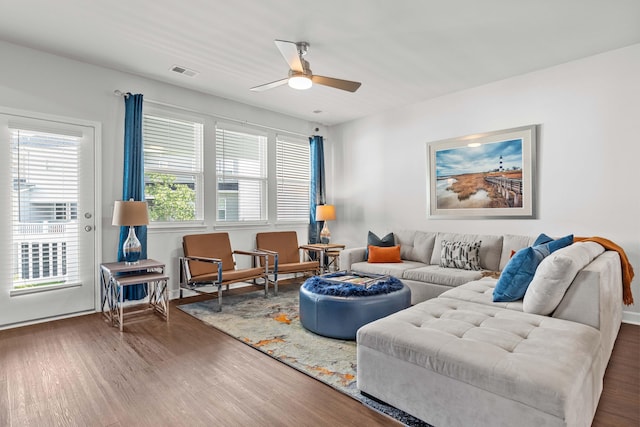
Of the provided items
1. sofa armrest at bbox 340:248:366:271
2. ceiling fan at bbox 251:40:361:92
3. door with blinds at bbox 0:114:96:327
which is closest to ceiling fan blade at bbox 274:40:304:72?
ceiling fan at bbox 251:40:361:92

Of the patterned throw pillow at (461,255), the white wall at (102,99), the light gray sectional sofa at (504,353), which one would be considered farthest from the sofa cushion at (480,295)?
the white wall at (102,99)

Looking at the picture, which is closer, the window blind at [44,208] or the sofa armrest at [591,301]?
the sofa armrest at [591,301]

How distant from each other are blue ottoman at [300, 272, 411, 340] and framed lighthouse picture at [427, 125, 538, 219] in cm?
207

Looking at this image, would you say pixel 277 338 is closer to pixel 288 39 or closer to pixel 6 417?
pixel 6 417

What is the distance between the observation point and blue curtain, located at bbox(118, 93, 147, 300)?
4105 mm

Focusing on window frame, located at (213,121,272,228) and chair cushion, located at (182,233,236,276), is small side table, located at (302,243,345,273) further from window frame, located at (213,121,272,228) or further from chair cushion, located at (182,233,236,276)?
chair cushion, located at (182,233,236,276)

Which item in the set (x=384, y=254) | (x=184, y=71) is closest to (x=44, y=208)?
(x=184, y=71)

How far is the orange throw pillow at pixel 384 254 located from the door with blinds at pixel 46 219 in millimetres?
3462

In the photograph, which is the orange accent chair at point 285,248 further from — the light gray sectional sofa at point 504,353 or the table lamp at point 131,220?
the light gray sectional sofa at point 504,353

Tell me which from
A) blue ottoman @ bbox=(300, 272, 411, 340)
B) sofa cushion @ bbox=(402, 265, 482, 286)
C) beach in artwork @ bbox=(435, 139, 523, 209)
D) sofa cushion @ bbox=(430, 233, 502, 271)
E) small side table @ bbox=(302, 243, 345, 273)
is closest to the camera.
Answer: blue ottoman @ bbox=(300, 272, 411, 340)

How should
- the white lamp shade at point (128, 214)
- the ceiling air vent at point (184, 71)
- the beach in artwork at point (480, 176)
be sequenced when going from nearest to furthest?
the white lamp shade at point (128, 214)
the ceiling air vent at point (184, 71)
the beach in artwork at point (480, 176)

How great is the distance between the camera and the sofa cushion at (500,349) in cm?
149

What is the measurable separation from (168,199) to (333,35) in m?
2.96

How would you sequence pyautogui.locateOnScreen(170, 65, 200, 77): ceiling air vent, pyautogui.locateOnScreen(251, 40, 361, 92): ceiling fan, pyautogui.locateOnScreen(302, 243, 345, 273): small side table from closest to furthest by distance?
pyautogui.locateOnScreen(251, 40, 361, 92): ceiling fan < pyautogui.locateOnScreen(170, 65, 200, 77): ceiling air vent < pyautogui.locateOnScreen(302, 243, 345, 273): small side table
